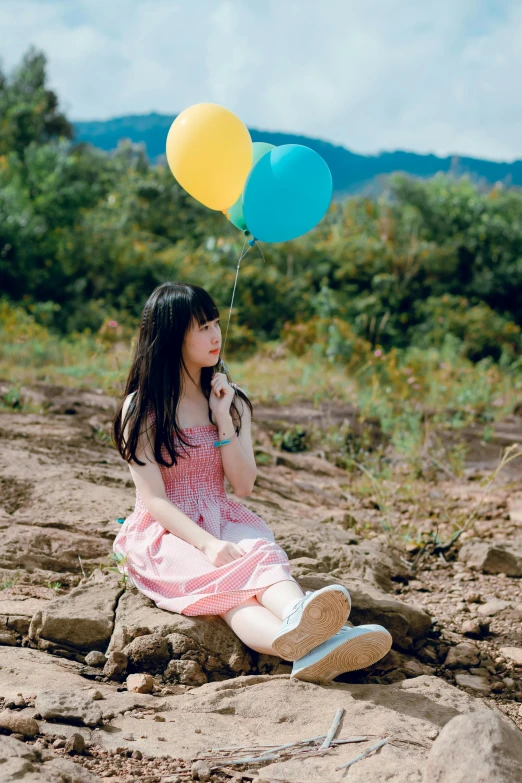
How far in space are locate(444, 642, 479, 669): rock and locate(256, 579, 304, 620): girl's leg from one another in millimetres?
806

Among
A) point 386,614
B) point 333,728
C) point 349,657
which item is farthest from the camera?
point 386,614

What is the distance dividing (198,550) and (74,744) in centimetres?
93

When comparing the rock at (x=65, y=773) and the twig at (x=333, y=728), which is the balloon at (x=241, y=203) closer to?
the twig at (x=333, y=728)

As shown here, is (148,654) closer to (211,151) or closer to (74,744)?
(74,744)

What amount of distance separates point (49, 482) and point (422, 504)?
7.83 ft

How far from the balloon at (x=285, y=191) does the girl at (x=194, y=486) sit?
0.69 metres

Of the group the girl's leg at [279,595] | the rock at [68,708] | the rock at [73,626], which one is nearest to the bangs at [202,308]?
the girl's leg at [279,595]

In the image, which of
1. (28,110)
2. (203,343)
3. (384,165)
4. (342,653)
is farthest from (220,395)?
(384,165)

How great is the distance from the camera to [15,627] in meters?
2.81

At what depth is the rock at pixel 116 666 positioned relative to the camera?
Answer: 259 centimetres

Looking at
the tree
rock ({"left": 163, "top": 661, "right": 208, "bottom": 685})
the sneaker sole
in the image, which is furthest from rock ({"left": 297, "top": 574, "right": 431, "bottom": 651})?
the tree

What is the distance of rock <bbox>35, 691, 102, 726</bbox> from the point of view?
212 centimetres

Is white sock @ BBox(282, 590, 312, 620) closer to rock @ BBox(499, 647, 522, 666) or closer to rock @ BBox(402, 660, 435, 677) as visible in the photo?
rock @ BBox(402, 660, 435, 677)

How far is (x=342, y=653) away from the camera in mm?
2428
